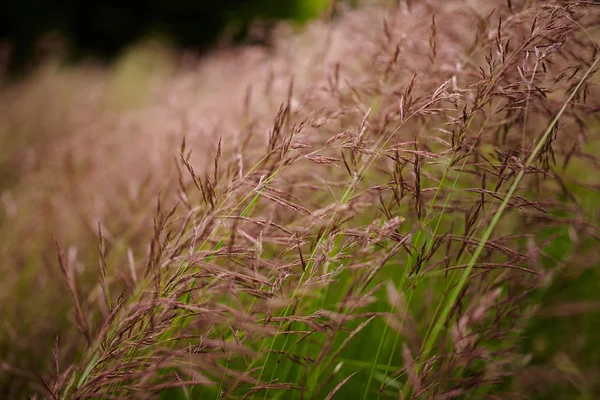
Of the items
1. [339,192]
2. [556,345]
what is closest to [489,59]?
[339,192]

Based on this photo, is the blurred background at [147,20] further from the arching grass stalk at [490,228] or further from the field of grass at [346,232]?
the arching grass stalk at [490,228]

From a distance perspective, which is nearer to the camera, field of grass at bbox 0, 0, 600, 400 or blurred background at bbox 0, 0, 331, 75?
field of grass at bbox 0, 0, 600, 400

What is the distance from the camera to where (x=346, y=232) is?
0.87m

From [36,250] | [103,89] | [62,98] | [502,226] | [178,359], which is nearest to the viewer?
[178,359]

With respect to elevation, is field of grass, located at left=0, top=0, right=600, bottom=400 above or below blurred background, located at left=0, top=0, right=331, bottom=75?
below

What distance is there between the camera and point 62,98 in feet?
14.0

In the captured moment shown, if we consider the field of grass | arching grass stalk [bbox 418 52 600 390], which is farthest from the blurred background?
arching grass stalk [bbox 418 52 600 390]

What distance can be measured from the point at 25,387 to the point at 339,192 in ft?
4.52

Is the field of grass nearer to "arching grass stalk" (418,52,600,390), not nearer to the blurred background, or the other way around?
"arching grass stalk" (418,52,600,390)

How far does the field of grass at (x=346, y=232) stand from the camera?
86 centimetres

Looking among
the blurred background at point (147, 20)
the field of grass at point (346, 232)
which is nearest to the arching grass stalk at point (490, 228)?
the field of grass at point (346, 232)

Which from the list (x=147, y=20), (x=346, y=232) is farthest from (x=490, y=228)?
(x=147, y=20)

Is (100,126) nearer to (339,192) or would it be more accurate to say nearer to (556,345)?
(339,192)

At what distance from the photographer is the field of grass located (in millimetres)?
860
